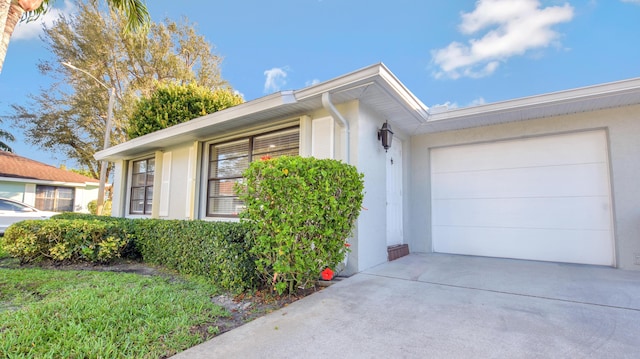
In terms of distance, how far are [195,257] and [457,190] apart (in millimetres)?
4537

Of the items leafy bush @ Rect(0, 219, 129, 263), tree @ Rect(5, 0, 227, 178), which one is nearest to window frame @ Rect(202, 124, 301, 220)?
leafy bush @ Rect(0, 219, 129, 263)

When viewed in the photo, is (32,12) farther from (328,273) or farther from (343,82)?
(328,273)

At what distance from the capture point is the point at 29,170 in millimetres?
14094

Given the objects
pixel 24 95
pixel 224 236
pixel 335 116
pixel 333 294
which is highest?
pixel 24 95

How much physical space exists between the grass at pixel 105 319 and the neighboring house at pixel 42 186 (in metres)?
14.0

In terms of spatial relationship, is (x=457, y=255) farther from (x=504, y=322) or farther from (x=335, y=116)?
(x=335, y=116)

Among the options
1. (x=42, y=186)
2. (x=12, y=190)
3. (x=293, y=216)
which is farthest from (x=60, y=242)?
(x=42, y=186)

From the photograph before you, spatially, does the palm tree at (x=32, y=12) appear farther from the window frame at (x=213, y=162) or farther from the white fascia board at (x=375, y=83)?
the white fascia board at (x=375, y=83)

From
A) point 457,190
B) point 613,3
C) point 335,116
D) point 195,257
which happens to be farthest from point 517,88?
point 195,257

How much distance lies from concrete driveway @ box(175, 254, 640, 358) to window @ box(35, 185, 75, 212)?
1797 cm

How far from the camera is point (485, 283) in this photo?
3.35 metres

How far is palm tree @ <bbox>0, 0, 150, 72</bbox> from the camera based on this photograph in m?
2.99

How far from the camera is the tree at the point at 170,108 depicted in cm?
1042

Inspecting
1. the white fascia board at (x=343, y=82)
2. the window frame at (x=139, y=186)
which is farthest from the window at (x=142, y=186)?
the white fascia board at (x=343, y=82)
